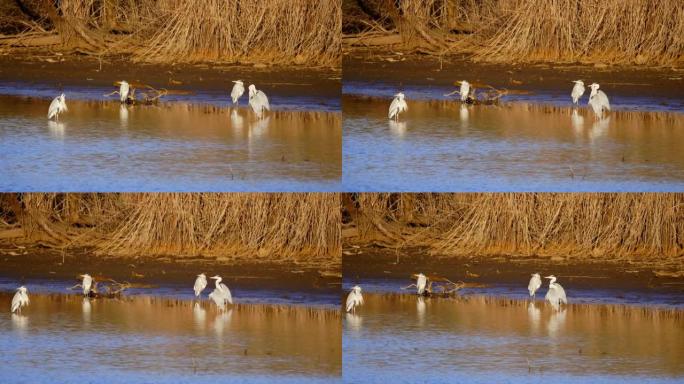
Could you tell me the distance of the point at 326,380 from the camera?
18.7 feet

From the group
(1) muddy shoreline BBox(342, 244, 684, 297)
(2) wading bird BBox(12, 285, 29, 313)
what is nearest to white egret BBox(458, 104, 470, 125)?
(1) muddy shoreline BBox(342, 244, 684, 297)

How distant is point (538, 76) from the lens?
19.7 feet

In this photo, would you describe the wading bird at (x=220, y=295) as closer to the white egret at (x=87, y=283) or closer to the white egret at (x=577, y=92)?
the white egret at (x=87, y=283)

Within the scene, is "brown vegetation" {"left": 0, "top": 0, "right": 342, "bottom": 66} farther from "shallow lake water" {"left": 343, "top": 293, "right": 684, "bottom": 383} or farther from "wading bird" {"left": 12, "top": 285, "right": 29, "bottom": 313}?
"shallow lake water" {"left": 343, "top": 293, "right": 684, "bottom": 383}

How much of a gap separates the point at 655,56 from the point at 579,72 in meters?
0.43

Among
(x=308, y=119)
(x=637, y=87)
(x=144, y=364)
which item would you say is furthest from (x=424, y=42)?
(x=144, y=364)

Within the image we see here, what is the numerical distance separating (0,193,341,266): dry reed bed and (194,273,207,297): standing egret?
0.13 metres

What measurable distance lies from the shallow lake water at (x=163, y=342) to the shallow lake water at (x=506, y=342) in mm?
227

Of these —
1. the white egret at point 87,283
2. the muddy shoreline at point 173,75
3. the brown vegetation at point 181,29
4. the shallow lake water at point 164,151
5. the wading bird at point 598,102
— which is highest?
the brown vegetation at point 181,29

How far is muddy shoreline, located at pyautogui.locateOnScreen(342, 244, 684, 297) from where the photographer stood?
231 inches

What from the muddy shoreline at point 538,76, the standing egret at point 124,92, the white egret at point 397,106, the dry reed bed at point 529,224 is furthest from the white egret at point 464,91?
the standing egret at point 124,92

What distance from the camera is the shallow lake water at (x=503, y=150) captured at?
5762mm

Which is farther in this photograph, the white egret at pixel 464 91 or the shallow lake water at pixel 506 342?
the white egret at pixel 464 91

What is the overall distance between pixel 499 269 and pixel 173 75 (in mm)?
2169
